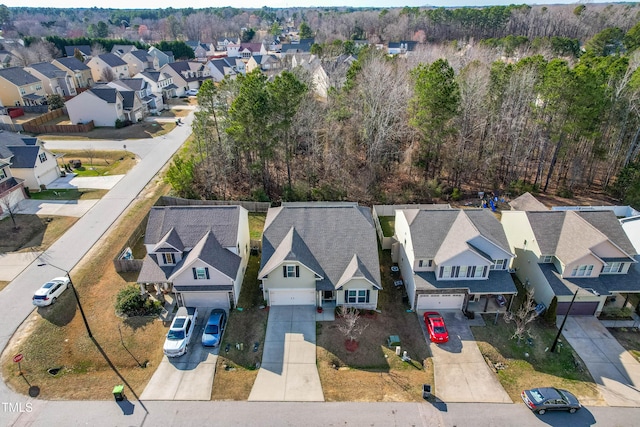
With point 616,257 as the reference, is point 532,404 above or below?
below

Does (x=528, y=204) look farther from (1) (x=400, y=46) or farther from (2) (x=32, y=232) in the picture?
(1) (x=400, y=46)

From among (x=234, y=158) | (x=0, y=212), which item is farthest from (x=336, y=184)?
(x=0, y=212)

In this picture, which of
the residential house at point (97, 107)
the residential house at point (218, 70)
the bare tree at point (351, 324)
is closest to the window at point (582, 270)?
the bare tree at point (351, 324)

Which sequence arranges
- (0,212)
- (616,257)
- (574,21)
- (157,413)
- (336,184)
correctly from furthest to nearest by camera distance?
(574,21) → (336,184) → (0,212) → (616,257) → (157,413)

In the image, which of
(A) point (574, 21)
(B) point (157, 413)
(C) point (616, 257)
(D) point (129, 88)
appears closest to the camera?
(B) point (157, 413)

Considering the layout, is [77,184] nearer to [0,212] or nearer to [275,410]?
[0,212]

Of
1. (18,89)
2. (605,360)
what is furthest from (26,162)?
(605,360)
